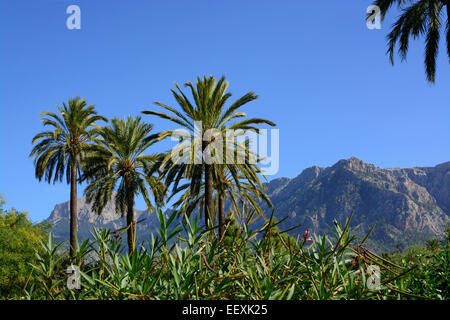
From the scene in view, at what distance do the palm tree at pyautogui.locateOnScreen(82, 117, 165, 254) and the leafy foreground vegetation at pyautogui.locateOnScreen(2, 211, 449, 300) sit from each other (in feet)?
74.1

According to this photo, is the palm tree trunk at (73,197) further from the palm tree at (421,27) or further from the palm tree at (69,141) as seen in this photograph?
the palm tree at (421,27)

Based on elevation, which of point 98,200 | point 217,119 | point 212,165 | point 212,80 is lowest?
point 98,200

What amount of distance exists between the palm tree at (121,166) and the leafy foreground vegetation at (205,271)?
2260 centimetres

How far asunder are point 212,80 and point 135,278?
18402 mm

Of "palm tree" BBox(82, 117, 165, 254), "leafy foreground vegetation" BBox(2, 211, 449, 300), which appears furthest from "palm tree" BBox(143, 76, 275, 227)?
"leafy foreground vegetation" BBox(2, 211, 449, 300)

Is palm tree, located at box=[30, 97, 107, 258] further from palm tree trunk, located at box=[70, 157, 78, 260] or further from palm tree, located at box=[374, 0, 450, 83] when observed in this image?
palm tree, located at box=[374, 0, 450, 83]

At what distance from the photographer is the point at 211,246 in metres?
1.52

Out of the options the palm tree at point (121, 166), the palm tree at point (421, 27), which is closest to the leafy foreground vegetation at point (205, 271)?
the palm tree at point (421, 27)

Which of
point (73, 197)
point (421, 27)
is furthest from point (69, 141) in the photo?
point (421, 27)

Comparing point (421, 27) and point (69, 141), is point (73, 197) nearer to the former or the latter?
point (69, 141)

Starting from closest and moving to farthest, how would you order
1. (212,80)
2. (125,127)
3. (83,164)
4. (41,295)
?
(41,295) < (212,80) < (125,127) < (83,164)
